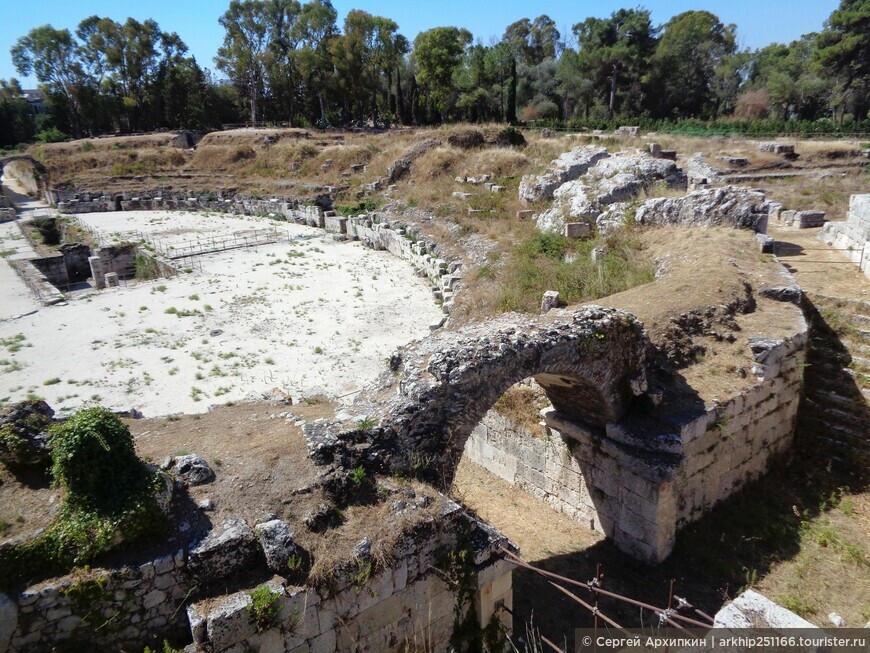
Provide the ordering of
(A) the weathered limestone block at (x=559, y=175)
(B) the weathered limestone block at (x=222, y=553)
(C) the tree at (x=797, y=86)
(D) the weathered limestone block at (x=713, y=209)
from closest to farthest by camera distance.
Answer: (B) the weathered limestone block at (x=222, y=553)
(D) the weathered limestone block at (x=713, y=209)
(A) the weathered limestone block at (x=559, y=175)
(C) the tree at (x=797, y=86)

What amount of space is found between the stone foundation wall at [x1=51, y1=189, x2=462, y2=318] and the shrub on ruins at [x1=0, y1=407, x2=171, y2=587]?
466 inches

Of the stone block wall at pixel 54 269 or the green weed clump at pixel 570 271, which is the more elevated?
the green weed clump at pixel 570 271

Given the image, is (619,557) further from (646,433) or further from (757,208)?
(757,208)

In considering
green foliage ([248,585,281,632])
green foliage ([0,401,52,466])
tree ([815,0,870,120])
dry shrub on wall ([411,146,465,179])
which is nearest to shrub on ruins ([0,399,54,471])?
green foliage ([0,401,52,466])

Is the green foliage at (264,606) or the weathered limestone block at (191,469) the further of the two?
the weathered limestone block at (191,469)

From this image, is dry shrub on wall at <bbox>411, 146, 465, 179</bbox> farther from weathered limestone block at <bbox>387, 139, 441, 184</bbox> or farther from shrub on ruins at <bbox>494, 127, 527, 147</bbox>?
shrub on ruins at <bbox>494, 127, 527, 147</bbox>

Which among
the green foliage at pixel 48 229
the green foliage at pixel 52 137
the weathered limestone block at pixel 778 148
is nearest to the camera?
the weathered limestone block at pixel 778 148

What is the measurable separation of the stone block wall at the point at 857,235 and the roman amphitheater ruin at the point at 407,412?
14cm

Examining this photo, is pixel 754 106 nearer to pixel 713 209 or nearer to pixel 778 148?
pixel 778 148

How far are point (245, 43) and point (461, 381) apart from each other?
63316mm

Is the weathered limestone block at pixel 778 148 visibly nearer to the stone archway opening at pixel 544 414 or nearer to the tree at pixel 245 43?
the stone archway opening at pixel 544 414

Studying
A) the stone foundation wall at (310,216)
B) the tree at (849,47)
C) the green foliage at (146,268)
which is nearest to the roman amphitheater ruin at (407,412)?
the stone foundation wall at (310,216)

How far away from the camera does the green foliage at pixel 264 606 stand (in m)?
4.91

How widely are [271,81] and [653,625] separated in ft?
208
